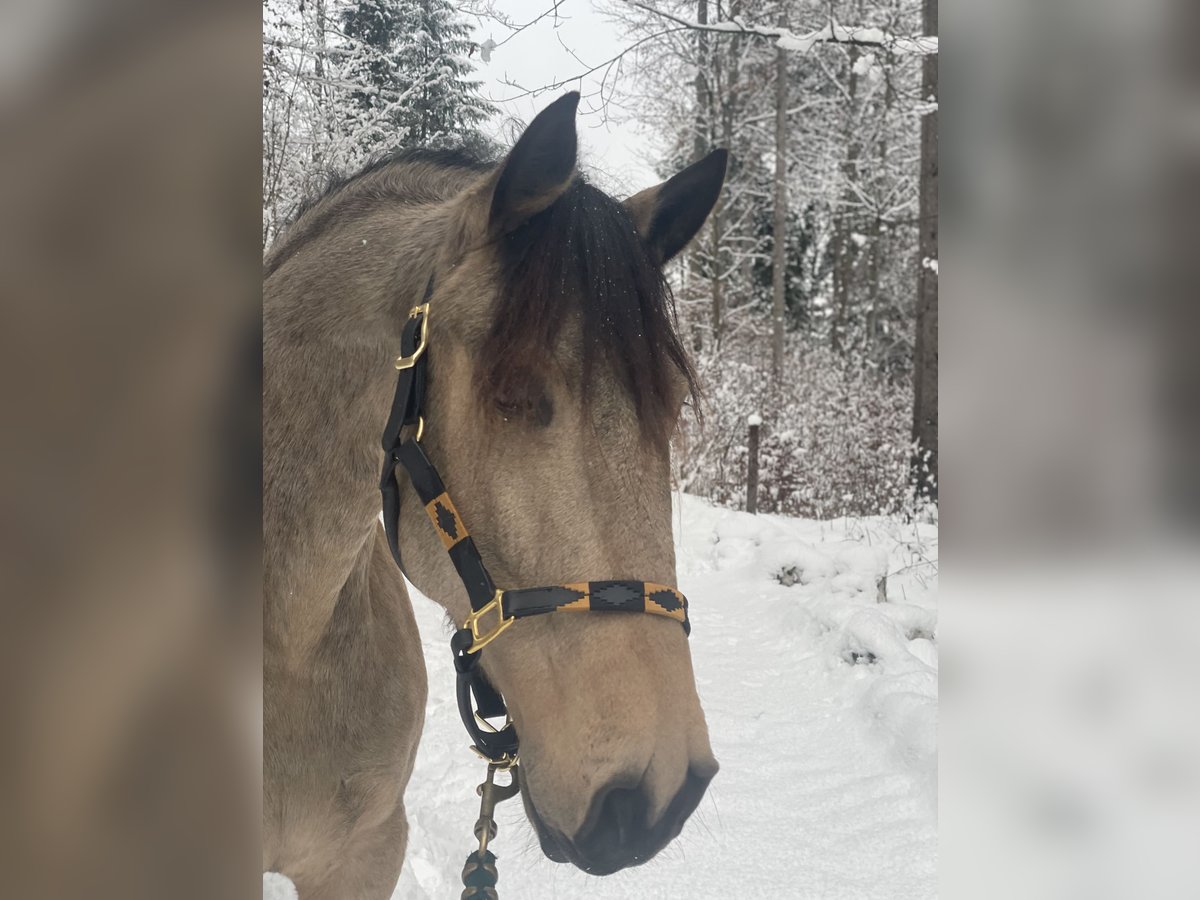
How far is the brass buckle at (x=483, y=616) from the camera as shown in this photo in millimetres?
1095

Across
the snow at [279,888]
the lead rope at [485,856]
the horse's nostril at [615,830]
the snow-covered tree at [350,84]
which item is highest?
the snow-covered tree at [350,84]

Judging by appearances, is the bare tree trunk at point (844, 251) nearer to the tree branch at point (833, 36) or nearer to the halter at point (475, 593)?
the tree branch at point (833, 36)

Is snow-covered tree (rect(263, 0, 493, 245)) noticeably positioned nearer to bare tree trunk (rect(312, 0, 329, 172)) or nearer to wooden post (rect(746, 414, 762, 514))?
bare tree trunk (rect(312, 0, 329, 172))

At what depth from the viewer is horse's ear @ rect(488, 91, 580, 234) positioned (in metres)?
1.08

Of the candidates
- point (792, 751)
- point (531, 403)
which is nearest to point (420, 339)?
point (531, 403)

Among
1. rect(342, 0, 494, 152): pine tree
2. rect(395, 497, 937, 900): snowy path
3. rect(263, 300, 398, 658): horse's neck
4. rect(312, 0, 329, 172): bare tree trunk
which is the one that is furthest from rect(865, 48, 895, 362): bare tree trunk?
rect(263, 300, 398, 658): horse's neck

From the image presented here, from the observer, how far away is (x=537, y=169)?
45.1 inches

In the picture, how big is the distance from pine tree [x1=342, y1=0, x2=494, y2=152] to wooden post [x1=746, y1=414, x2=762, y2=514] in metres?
4.38

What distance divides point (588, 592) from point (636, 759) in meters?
0.22

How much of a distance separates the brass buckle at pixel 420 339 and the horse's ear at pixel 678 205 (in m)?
0.43

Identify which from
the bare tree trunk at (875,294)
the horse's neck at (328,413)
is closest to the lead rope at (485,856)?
the horse's neck at (328,413)
